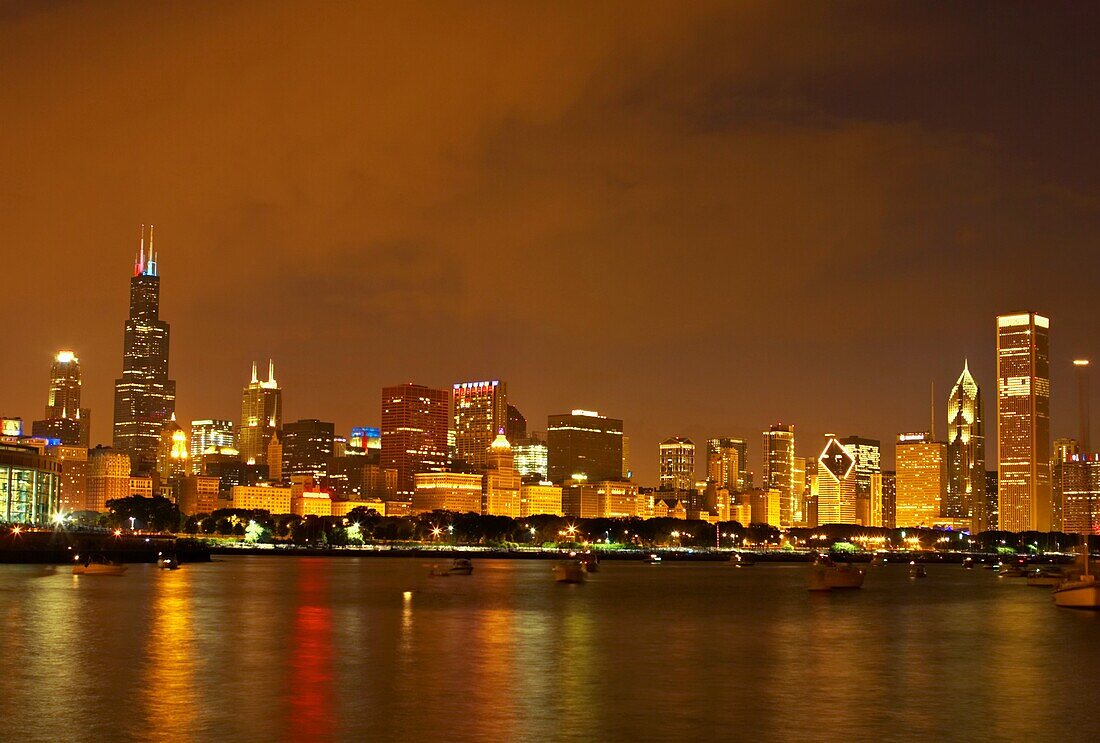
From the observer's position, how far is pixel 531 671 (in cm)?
4612

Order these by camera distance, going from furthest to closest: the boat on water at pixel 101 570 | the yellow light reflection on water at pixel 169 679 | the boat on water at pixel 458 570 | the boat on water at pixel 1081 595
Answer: the boat on water at pixel 458 570 < the boat on water at pixel 101 570 < the boat on water at pixel 1081 595 < the yellow light reflection on water at pixel 169 679

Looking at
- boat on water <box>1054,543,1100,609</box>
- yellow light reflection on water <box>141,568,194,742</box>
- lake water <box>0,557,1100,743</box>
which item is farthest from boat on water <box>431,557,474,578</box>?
boat on water <box>1054,543,1100,609</box>

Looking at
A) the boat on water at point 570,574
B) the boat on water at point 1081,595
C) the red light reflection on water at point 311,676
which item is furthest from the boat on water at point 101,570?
the boat on water at point 1081,595

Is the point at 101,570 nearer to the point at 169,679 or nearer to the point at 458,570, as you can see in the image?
the point at 458,570

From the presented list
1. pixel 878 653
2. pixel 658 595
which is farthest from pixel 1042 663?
pixel 658 595

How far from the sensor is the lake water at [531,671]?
111 ft

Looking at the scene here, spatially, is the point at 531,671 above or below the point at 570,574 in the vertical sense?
above

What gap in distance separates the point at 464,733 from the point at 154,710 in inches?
362

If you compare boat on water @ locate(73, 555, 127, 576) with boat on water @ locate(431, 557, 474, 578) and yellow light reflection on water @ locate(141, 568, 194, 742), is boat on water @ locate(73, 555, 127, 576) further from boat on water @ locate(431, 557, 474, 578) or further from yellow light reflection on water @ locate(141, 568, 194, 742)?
yellow light reflection on water @ locate(141, 568, 194, 742)

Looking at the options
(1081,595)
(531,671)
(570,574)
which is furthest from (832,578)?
(531,671)

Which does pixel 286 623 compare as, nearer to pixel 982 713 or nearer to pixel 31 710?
pixel 31 710

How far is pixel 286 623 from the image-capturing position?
2721 inches

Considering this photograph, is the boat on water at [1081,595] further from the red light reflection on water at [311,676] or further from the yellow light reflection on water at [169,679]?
the yellow light reflection on water at [169,679]

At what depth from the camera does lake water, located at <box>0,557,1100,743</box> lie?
3388cm
